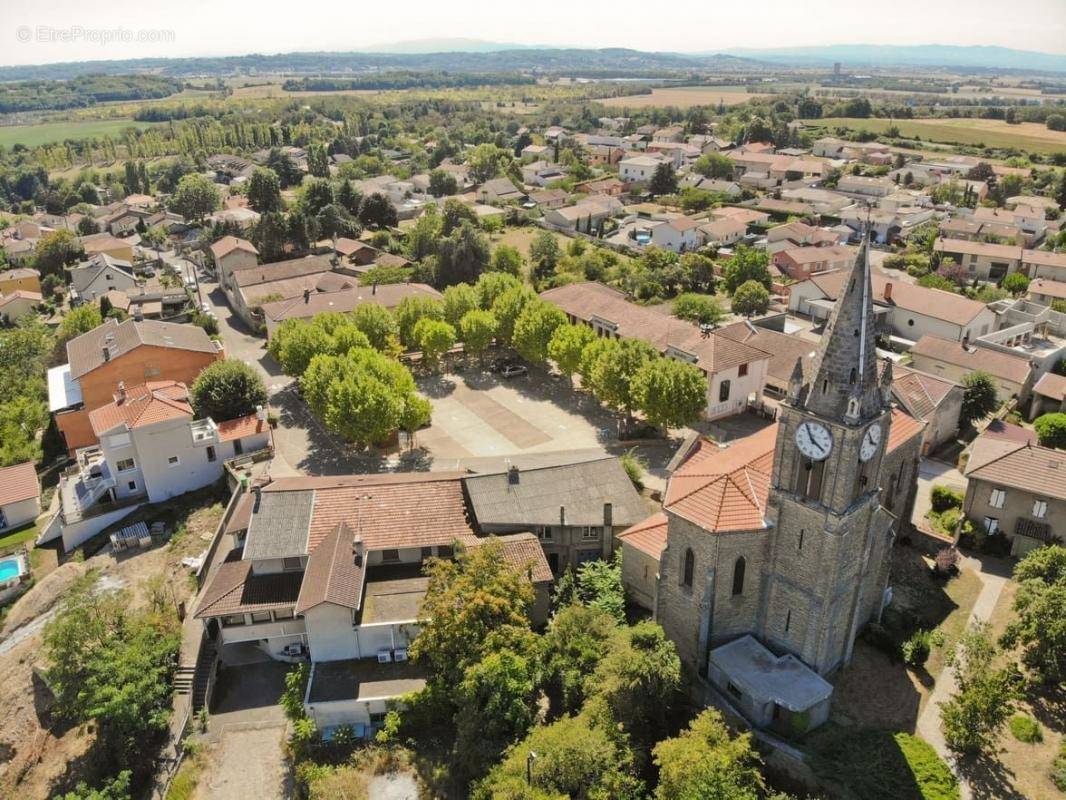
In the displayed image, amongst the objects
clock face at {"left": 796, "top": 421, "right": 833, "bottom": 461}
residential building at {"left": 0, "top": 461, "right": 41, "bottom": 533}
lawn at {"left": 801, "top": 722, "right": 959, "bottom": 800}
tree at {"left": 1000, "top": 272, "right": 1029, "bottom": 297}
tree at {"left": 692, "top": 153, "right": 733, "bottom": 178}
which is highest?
clock face at {"left": 796, "top": 421, "right": 833, "bottom": 461}

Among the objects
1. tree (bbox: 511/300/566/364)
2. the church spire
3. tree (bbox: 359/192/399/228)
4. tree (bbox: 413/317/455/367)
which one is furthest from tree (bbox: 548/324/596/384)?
tree (bbox: 359/192/399/228)

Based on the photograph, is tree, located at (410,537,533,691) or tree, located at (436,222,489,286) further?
tree, located at (436,222,489,286)

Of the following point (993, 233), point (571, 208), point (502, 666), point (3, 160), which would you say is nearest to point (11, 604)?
point (502, 666)

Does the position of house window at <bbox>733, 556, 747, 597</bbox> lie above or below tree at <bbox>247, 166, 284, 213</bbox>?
below

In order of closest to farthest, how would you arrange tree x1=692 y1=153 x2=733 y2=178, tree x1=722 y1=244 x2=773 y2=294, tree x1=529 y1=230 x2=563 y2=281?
tree x1=722 y1=244 x2=773 y2=294
tree x1=529 y1=230 x2=563 y2=281
tree x1=692 y1=153 x2=733 y2=178

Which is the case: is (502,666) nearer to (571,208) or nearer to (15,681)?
(15,681)

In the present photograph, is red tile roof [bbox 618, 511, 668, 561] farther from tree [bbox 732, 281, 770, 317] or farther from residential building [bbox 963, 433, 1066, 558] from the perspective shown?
tree [bbox 732, 281, 770, 317]

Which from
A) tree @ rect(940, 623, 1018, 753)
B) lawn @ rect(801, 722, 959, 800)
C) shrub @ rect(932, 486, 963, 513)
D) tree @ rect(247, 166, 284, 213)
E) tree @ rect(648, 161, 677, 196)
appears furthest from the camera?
tree @ rect(648, 161, 677, 196)
